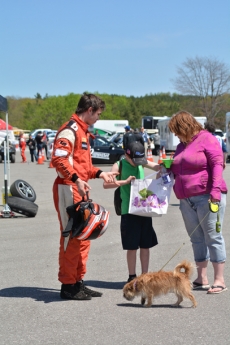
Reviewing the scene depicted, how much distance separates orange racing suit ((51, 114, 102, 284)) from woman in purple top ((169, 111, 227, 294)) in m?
0.95

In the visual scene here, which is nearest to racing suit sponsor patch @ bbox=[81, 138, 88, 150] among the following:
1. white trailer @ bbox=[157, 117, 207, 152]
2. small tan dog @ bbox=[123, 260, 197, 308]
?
small tan dog @ bbox=[123, 260, 197, 308]

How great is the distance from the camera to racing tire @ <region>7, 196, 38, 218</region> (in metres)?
12.5

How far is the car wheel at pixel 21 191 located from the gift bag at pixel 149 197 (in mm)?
7470

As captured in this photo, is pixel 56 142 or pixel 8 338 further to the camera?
pixel 56 142

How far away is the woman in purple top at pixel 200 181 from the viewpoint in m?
5.91

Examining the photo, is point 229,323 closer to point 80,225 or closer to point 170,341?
point 170,341

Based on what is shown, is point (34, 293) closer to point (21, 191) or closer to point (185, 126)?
point (185, 126)

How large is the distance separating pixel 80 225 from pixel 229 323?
165 centimetres

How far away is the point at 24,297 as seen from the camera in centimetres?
614

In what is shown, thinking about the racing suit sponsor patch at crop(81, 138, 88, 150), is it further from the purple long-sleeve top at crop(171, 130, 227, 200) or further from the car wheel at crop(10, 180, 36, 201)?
the car wheel at crop(10, 180, 36, 201)

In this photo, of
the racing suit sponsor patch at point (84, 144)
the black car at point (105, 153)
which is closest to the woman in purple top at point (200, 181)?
the racing suit sponsor patch at point (84, 144)

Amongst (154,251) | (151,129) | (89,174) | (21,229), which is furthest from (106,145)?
(151,129)

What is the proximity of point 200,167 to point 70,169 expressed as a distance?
1.32 m

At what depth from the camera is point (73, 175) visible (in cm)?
561
